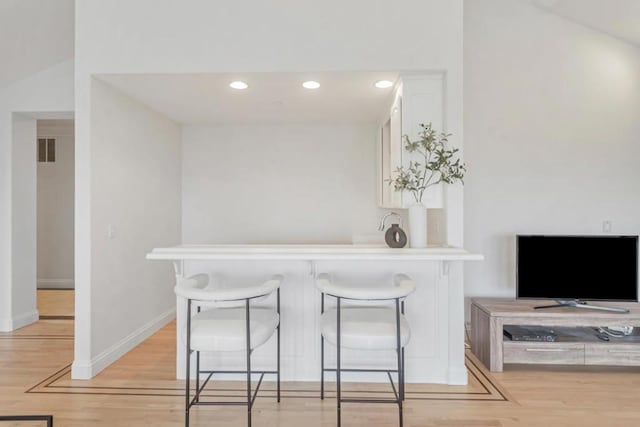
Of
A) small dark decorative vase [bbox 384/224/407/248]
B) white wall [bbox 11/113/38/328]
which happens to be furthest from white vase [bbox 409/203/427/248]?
white wall [bbox 11/113/38/328]

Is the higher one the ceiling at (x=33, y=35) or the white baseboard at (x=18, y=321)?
the ceiling at (x=33, y=35)

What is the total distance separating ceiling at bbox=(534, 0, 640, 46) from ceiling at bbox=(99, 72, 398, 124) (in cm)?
181

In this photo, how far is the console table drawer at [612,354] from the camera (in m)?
3.16

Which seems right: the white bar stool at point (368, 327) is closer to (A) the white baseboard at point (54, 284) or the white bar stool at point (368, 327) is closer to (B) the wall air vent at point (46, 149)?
(A) the white baseboard at point (54, 284)

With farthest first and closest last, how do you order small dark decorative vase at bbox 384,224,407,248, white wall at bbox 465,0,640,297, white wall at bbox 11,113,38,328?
white wall at bbox 11,113,38,328
white wall at bbox 465,0,640,297
small dark decorative vase at bbox 384,224,407,248

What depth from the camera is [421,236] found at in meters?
2.96

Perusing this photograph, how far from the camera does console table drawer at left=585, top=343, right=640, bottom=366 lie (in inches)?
124

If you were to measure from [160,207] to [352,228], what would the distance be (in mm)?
2205

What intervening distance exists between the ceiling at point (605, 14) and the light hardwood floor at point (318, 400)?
293cm

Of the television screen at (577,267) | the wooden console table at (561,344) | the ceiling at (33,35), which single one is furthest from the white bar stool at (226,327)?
the ceiling at (33,35)

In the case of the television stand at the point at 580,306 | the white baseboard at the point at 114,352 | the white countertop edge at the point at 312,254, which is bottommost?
the white baseboard at the point at 114,352

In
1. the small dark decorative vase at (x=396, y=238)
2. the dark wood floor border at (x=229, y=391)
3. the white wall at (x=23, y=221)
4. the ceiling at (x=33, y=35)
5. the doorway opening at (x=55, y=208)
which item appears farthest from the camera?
the doorway opening at (x=55, y=208)

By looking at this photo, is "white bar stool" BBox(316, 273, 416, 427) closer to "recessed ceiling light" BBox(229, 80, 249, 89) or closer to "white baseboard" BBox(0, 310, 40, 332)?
"recessed ceiling light" BBox(229, 80, 249, 89)

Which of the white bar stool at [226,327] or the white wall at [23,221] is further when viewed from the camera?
the white wall at [23,221]
